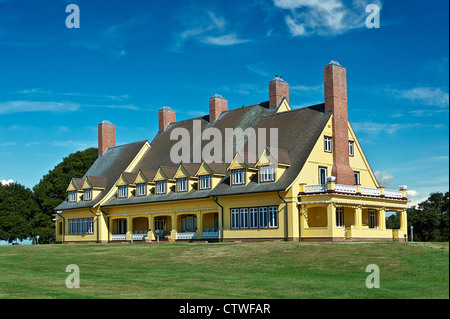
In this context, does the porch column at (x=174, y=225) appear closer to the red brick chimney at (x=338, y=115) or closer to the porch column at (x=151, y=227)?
the porch column at (x=151, y=227)

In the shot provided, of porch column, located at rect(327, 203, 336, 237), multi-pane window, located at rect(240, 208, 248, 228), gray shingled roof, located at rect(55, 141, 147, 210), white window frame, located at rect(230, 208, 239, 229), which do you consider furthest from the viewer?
gray shingled roof, located at rect(55, 141, 147, 210)

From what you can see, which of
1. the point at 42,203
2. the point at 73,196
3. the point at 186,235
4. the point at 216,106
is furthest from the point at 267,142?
the point at 42,203

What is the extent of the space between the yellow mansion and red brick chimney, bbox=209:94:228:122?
0.09 meters

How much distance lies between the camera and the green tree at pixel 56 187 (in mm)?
74812

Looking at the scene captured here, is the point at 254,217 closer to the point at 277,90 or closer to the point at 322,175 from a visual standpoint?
the point at 322,175

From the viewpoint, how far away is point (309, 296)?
18.0 m

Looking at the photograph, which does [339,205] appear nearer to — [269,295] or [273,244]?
[273,244]

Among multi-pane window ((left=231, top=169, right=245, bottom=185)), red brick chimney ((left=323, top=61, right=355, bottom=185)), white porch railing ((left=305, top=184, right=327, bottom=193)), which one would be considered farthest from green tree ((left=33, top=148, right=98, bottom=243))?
white porch railing ((left=305, top=184, right=327, bottom=193))

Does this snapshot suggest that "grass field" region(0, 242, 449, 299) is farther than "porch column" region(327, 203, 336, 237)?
No

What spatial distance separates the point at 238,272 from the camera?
2617 cm

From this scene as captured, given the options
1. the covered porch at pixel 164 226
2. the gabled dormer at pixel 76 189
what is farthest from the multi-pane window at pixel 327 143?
the gabled dormer at pixel 76 189

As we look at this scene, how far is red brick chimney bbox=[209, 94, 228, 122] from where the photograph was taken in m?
54.0

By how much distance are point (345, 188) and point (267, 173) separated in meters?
5.54

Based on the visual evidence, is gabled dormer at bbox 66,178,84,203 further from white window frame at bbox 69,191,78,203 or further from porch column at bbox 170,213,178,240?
porch column at bbox 170,213,178,240
